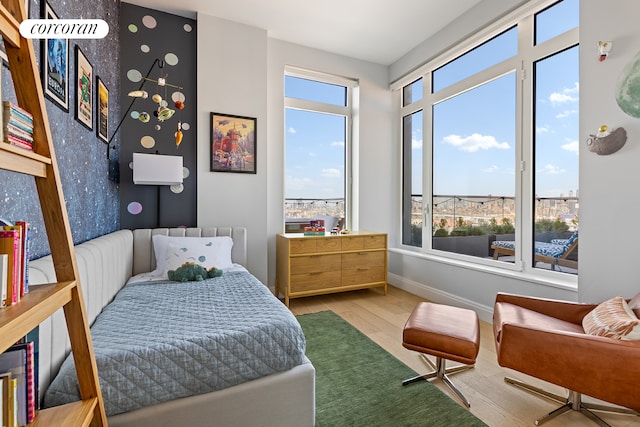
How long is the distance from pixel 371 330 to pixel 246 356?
1562mm

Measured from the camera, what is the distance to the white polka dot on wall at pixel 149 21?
301 cm

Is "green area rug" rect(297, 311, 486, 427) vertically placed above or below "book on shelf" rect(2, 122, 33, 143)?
below

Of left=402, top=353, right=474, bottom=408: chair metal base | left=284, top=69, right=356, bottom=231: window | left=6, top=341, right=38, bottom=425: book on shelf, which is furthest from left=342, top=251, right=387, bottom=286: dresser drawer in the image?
left=6, top=341, right=38, bottom=425: book on shelf

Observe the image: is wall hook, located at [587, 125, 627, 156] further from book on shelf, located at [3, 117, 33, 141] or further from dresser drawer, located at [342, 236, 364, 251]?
book on shelf, located at [3, 117, 33, 141]

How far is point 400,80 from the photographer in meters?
4.07

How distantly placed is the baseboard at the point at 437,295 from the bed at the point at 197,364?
84.1 inches

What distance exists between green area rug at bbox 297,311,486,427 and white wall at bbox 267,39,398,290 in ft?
5.20

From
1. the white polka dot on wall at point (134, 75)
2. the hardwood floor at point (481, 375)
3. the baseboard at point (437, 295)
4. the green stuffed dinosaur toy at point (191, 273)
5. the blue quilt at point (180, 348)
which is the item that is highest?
the white polka dot on wall at point (134, 75)

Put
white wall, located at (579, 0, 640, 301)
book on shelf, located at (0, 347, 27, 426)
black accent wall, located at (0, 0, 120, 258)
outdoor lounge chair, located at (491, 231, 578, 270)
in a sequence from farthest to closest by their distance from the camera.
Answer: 1. outdoor lounge chair, located at (491, 231, 578, 270)
2. white wall, located at (579, 0, 640, 301)
3. black accent wall, located at (0, 0, 120, 258)
4. book on shelf, located at (0, 347, 27, 426)

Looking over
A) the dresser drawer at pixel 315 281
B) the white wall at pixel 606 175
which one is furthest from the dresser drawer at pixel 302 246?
the white wall at pixel 606 175

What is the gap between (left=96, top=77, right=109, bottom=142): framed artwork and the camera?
90.7 inches

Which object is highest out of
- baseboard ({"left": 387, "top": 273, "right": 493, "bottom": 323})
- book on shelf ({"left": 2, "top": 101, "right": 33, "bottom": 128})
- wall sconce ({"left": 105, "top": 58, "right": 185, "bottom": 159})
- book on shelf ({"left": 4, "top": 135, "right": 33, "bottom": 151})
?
wall sconce ({"left": 105, "top": 58, "right": 185, "bottom": 159})

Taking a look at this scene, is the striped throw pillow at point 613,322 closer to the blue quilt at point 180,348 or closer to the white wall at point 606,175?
the white wall at point 606,175

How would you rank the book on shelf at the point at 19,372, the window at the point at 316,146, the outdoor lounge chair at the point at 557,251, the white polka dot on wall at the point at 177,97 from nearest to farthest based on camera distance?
the book on shelf at the point at 19,372, the outdoor lounge chair at the point at 557,251, the white polka dot on wall at the point at 177,97, the window at the point at 316,146
